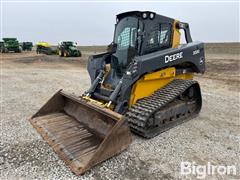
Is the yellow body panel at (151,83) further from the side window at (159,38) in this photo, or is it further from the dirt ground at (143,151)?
the dirt ground at (143,151)

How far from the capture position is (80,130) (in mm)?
4234

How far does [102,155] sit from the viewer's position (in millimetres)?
3348

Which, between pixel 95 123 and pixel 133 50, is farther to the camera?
pixel 133 50

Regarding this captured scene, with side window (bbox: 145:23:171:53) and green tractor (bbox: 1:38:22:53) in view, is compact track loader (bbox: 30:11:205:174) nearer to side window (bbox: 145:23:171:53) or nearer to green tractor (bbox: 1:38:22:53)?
side window (bbox: 145:23:171:53)

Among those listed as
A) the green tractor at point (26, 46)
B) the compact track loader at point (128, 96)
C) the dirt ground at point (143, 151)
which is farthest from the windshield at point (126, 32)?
the green tractor at point (26, 46)

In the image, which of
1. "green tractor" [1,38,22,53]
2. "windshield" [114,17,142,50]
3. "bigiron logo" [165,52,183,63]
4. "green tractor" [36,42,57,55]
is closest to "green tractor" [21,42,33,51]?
"green tractor" [1,38,22,53]

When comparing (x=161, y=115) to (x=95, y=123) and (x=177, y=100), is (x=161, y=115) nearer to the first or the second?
(x=177, y=100)

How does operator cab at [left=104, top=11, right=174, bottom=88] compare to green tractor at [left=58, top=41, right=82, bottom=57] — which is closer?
operator cab at [left=104, top=11, right=174, bottom=88]

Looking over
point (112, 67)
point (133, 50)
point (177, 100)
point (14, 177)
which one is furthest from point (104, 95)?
point (14, 177)

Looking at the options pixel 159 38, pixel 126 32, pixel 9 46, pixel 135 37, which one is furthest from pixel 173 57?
pixel 9 46

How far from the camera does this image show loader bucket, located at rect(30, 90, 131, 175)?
3.35 meters

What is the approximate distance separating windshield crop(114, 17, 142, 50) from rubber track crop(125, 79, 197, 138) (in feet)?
4.31

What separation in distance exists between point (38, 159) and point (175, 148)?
238 centimetres

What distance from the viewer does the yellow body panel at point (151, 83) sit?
15.3 ft
